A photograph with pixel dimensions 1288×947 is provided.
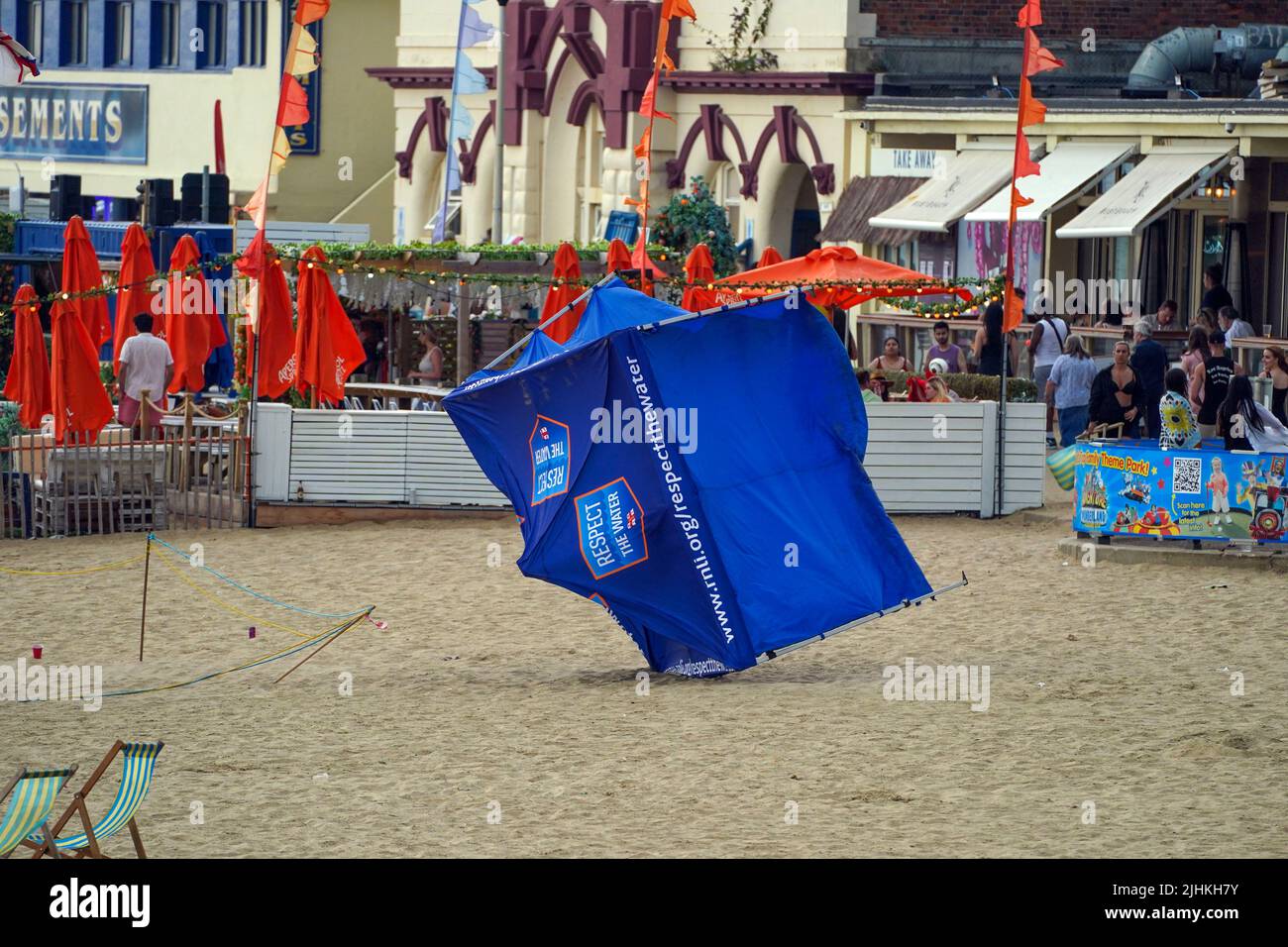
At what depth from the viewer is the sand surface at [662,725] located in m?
10.3

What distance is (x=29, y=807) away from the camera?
8898 millimetres

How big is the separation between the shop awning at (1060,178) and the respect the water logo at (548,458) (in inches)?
648

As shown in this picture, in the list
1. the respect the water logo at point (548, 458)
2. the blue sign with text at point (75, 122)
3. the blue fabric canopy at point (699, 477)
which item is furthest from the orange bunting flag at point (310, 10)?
the blue sign with text at point (75, 122)

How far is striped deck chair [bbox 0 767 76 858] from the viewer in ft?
28.6

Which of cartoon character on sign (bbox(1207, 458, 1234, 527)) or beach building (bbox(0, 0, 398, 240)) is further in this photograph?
beach building (bbox(0, 0, 398, 240))

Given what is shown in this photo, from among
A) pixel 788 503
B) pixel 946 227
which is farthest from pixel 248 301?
pixel 946 227

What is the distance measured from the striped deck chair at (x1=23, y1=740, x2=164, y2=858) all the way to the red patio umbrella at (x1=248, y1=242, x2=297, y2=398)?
12545 millimetres

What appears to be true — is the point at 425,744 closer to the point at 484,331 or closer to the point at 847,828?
the point at 847,828

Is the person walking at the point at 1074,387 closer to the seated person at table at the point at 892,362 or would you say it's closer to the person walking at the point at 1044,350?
the person walking at the point at 1044,350

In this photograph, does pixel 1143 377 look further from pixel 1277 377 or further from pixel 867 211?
pixel 867 211

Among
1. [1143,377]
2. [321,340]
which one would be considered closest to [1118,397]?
[1143,377]

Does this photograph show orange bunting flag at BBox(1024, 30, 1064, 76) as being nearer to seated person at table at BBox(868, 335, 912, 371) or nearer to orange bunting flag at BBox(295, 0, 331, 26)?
seated person at table at BBox(868, 335, 912, 371)

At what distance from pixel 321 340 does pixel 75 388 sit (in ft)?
7.60

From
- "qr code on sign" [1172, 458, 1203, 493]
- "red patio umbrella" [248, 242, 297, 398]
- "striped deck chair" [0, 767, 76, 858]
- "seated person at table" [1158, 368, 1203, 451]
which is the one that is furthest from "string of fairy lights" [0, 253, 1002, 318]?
"striped deck chair" [0, 767, 76, 858]
